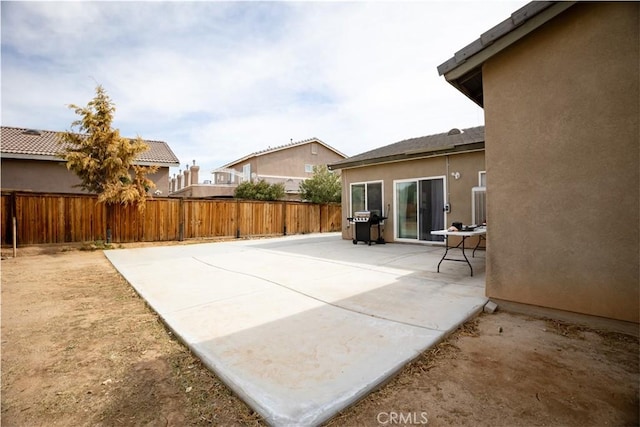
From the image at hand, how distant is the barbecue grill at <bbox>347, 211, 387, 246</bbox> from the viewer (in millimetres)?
9412

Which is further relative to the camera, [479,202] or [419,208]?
[419,208]

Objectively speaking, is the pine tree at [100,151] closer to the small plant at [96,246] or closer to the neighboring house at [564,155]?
the small plant at [96,246]

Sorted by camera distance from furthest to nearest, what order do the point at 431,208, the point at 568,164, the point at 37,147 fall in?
the point at 37,147
the point at 431,208
the point at 568,164

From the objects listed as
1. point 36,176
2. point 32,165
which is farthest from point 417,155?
point 32,165

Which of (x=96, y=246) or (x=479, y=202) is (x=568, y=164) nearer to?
(x=479, y=202)

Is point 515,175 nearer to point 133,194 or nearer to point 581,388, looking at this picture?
point 581,388

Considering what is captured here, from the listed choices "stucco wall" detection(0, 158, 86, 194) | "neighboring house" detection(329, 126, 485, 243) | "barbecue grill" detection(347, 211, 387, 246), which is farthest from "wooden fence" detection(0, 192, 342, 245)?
"barbecue grill" detection(347, 211, 387, 246)

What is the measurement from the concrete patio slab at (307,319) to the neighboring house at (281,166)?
16139mm

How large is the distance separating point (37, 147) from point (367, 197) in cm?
1440

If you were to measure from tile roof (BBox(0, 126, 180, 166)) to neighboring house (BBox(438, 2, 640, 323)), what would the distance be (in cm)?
1291

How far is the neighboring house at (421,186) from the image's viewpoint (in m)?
8.01

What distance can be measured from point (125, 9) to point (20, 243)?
7.50 m

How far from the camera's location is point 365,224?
31.5 feet

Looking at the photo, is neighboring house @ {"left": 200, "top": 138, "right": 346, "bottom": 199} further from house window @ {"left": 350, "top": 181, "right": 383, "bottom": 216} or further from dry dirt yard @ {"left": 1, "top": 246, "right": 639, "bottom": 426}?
dry dirt yard @ {"left": 1, "top": 246, "right": 639, "bottom": 426}
